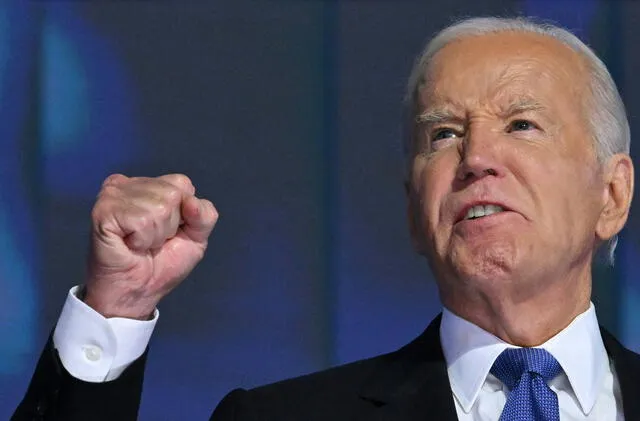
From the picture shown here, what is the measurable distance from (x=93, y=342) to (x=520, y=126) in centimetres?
72

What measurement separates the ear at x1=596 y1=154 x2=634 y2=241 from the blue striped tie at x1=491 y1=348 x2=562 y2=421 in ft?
0.82

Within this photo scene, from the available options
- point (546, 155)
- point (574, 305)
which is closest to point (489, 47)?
point (546, 155)

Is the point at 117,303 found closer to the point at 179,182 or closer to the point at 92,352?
the point at 92,352

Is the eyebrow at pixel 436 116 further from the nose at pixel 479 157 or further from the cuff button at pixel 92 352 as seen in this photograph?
the cuff button at pixel 92 352

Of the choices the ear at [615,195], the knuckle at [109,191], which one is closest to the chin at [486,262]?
the ear at [615,195]

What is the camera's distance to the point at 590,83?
2084 millimetres

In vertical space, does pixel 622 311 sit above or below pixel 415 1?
below

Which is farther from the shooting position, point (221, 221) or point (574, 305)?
point (221, 221)

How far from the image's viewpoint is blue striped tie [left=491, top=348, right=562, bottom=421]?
1.88m

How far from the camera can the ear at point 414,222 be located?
2057mm

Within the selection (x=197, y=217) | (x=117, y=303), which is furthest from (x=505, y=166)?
(x=117, y=303)

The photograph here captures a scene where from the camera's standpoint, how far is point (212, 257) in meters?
2.53

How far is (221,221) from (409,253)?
0.37 metres

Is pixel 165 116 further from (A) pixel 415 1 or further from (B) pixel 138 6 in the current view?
(A) pixel 415 1
